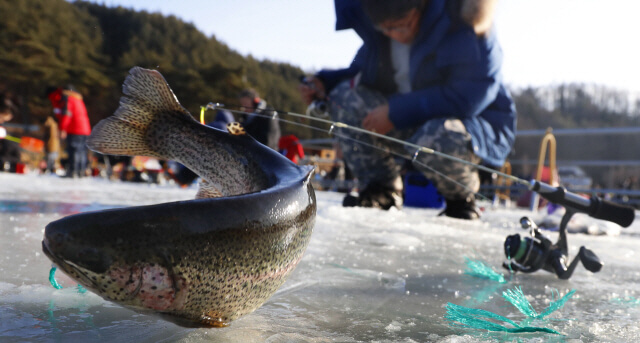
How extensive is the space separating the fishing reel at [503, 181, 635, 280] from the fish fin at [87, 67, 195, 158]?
1071mm

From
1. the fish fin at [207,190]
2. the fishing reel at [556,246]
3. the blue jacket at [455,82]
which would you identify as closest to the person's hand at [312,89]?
the blue jacket at [455,82]

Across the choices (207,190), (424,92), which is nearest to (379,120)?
(424,92)

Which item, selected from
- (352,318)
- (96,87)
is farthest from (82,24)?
(352,318)

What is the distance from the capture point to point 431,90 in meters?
3.00

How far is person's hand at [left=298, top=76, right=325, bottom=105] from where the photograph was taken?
3.70m

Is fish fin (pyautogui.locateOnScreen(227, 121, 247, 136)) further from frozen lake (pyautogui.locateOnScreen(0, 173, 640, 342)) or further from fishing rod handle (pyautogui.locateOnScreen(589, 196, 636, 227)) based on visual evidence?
fishing rod handle (pyautogui.locateOnScreen(589, 196, 636, 227))

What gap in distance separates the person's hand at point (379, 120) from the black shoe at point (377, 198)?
65cm

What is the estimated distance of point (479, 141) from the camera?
3018 mm

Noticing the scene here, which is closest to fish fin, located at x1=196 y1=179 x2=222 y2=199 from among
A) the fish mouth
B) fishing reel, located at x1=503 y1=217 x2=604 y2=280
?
the fish mouth

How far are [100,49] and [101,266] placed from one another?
3461 centimetres

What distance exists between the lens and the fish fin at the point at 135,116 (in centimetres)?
90

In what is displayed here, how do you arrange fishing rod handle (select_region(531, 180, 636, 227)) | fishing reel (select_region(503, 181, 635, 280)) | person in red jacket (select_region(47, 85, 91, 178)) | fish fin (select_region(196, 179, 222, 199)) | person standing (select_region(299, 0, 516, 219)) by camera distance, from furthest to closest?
person in red jacket (select_region(47, 85, 91, 178)) → person standing (select_region(299, 0, 516, 219)) → fishing rod handle (select_region(531, 180, 636, 227)) → fishing reel (select_region(503, 181, 635, 280)) → fish fin (select_region(196, 179, 222, 199))

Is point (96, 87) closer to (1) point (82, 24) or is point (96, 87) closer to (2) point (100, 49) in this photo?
(2) point (100, 49)

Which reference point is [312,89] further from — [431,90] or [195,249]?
[195,249]
